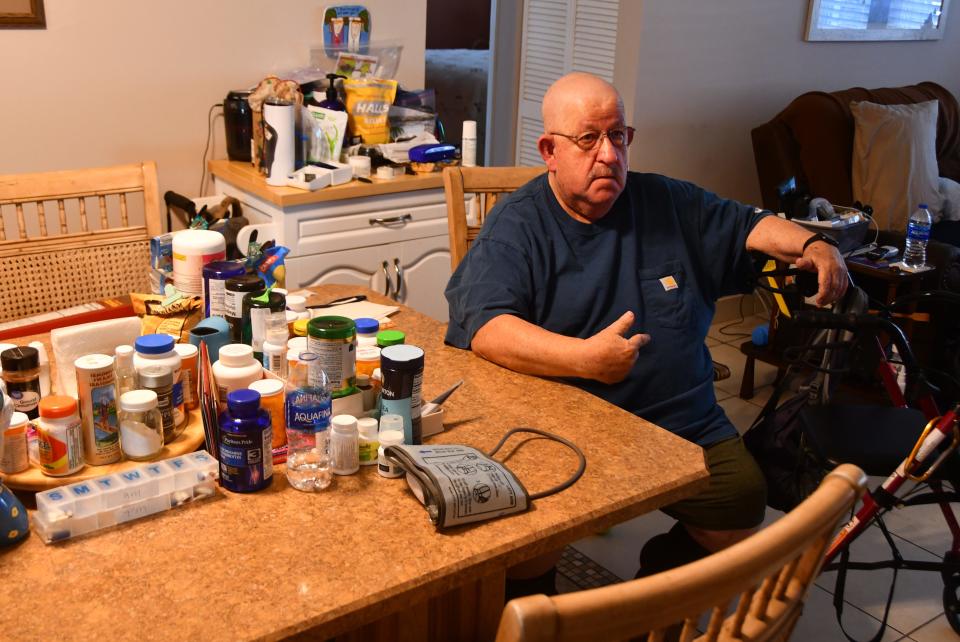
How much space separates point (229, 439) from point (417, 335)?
27.2 inches

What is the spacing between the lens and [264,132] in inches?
117

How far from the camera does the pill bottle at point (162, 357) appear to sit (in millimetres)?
1438

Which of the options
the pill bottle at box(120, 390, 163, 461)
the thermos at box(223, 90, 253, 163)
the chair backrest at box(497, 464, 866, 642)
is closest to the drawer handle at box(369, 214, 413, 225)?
the thermos at box(223, 90, 253, 163)

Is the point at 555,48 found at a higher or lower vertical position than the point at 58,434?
higher

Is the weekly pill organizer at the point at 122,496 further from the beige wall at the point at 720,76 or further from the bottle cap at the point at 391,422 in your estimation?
the beige wall at the point at 720,76

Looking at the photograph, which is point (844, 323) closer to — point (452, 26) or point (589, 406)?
point (589, 406)

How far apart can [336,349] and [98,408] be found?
356mm

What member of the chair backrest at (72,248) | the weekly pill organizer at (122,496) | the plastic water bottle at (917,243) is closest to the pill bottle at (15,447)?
the weekly pill organizer at (122,496)

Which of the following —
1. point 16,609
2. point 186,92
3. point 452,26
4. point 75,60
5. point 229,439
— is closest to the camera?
point 16,609

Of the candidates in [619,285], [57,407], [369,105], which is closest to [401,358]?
[57,407]

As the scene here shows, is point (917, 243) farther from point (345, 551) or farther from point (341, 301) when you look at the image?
point (345, 551)

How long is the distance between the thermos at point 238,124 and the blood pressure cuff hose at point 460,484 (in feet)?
6.52

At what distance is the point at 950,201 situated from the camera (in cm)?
430

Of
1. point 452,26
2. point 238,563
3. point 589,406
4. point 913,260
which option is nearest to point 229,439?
point 238,563
